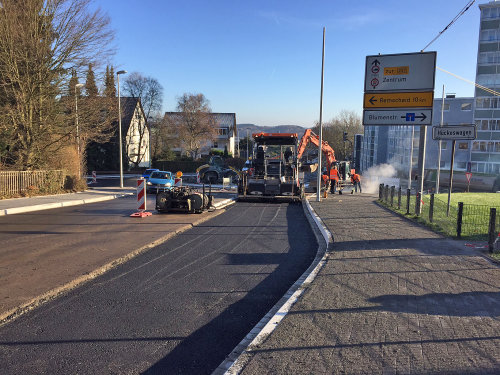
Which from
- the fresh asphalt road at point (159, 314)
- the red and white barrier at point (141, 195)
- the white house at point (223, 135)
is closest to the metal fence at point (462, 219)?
the fresh asphalt road at point (159, 314)

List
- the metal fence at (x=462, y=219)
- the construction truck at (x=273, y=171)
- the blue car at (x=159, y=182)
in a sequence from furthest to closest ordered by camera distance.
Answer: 1. the blue car at (x=159, y=182)
2. the construction truck at (x=273, y=171)
3. the metal fence at (x=462, y=219)

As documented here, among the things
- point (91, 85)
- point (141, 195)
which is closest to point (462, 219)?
point (141, 195)

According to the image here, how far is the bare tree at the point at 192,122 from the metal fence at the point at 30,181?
34.6 meters

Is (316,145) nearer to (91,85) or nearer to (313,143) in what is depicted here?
(313,143)

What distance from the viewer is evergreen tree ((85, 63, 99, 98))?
2036 centimetres

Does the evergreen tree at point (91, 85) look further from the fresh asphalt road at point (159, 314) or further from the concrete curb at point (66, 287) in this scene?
the fresh asphalt road at point (159, 314)

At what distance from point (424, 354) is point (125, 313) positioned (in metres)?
3.59

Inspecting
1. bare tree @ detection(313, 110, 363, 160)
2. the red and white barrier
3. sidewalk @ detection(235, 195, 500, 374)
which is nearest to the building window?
bare tree @ detection(313, 110, 363, 160)

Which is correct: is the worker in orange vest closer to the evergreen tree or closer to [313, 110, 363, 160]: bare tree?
the evergreen tree

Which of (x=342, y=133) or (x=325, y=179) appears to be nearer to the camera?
(x=325, y=179)

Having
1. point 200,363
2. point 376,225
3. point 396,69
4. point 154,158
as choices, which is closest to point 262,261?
point 200,363

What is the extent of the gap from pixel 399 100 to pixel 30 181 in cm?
1759

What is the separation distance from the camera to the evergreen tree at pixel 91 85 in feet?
66.8

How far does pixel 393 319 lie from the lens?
180 inches
